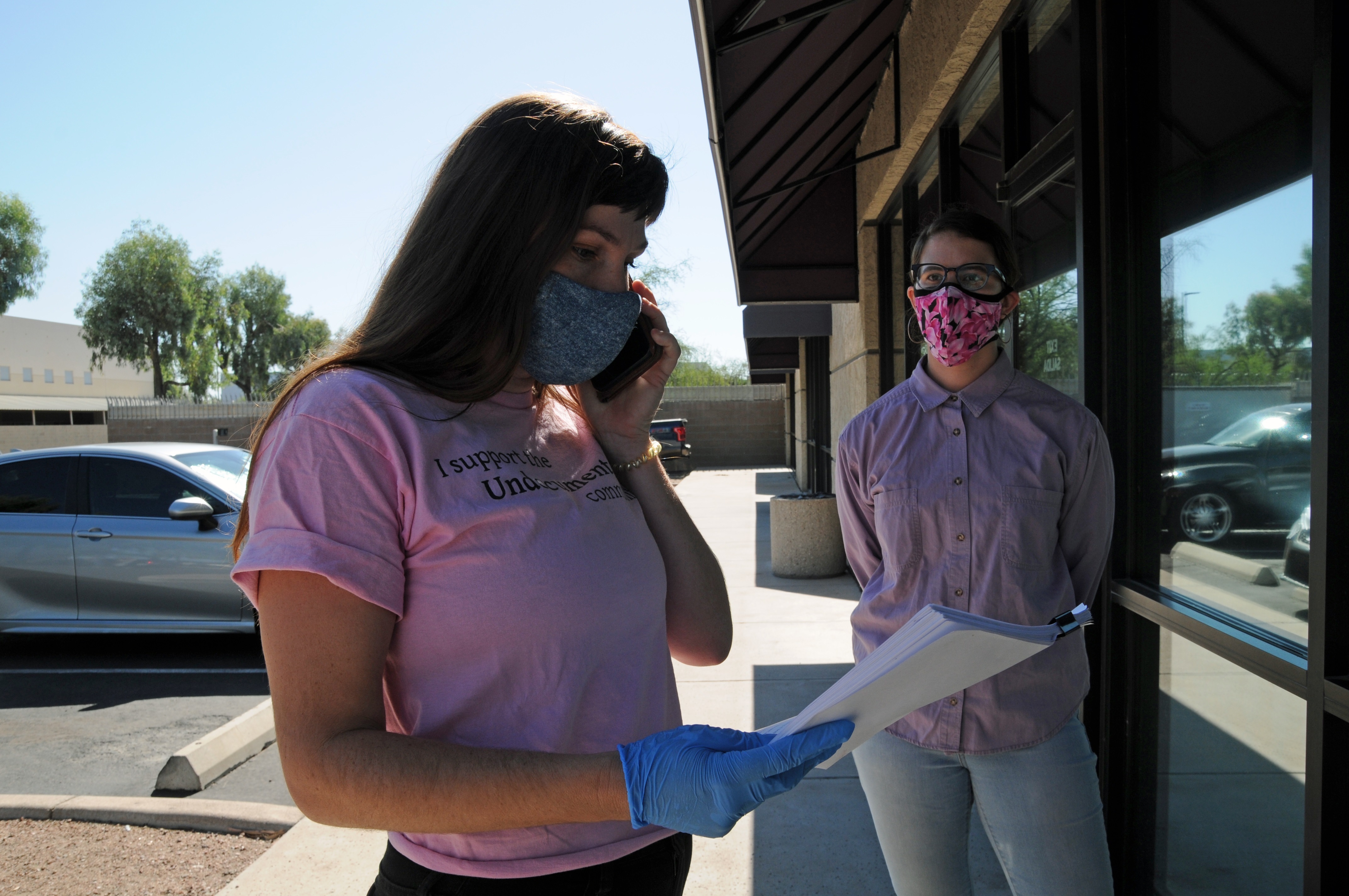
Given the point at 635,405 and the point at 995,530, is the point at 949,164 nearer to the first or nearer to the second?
the point at 995,530

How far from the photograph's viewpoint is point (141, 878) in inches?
133

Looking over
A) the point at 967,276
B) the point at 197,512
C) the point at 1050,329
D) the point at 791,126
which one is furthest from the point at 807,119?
the point at 197,512

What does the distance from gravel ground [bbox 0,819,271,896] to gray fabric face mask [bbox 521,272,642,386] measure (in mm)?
2966

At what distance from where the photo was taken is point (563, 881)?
3.98ft

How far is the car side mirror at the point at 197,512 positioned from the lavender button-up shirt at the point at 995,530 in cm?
574

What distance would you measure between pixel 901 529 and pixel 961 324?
0.56 metres

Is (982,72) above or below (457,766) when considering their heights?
above

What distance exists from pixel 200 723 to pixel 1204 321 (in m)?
5.58

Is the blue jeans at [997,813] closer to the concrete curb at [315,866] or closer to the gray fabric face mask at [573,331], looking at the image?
the gray fabric face mask at [573,331]

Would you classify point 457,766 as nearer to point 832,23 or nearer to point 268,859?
point 268,859

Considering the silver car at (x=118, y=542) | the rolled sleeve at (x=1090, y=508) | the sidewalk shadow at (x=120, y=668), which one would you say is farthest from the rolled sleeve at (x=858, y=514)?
the silver car at (x=118, y=542)

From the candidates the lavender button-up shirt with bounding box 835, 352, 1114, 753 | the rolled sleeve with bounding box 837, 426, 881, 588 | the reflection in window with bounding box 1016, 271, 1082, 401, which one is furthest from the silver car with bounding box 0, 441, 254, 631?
the lavender button-up shirt with bounding box 835, 352, 1114, 753

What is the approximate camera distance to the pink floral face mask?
229cm

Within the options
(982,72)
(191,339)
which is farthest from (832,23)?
(191,339)
